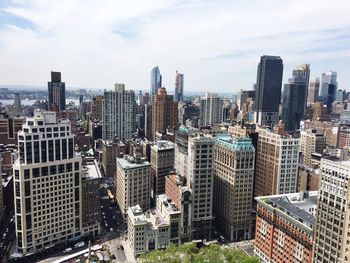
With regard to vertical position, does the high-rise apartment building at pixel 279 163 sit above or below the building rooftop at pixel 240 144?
below

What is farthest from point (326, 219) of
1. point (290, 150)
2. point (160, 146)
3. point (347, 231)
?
point (160, 146)

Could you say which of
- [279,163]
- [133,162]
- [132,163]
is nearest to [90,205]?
[132,163]

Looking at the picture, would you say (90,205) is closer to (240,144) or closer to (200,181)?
(200,181)

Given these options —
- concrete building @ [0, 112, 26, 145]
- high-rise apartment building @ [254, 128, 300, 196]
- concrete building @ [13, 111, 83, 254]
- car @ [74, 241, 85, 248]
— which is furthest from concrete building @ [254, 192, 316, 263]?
concrete building @ [0, 112, 26, 145]

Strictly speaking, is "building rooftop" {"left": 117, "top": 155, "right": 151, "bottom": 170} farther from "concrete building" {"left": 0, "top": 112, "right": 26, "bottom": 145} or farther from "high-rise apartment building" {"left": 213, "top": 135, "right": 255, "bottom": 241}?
"concrete building" {"left": 0, "top": 112, "right": 26, "bottom": 145}

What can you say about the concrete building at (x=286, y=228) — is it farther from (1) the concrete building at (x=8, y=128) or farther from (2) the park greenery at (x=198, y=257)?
(1) the concrete building at (x=8, y=128)

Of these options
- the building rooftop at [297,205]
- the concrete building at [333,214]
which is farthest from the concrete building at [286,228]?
the concrete building at [333,214]

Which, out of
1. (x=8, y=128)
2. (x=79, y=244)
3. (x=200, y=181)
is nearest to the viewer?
(x=79, y=244)
